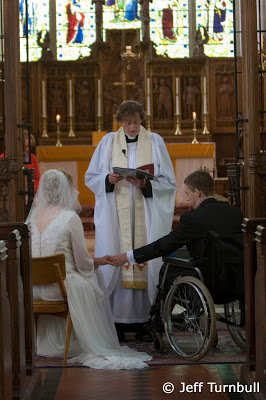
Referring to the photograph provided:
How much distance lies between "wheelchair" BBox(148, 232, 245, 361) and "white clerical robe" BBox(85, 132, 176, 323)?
68cm

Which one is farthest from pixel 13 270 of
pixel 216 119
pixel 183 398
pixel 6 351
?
pixel 216 119

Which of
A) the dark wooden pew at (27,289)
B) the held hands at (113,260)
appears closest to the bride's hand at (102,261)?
the held hands at (113,260)

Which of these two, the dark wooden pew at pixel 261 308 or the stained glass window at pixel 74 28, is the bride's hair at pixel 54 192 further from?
the stained glass window at pixel 74 28

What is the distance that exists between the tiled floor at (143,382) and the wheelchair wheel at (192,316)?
18cm

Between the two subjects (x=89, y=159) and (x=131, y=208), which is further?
(x=89, y=159)

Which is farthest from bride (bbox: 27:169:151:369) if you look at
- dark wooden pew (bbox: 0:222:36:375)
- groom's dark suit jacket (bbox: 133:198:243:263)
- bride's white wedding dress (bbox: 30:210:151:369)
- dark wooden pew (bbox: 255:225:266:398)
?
dark wooden pew (bbox: 255:225:266:398)

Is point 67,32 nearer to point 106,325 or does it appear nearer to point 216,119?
point 216,119

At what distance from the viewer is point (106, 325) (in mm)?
5711

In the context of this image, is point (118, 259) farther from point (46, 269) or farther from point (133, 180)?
point (133, 180)

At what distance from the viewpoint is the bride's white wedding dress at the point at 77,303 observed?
5.52m

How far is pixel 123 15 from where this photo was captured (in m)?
15.3

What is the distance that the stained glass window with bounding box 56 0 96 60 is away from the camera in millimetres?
15375

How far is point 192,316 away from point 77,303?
796 millimetres

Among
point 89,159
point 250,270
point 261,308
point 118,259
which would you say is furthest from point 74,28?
point 261,308
